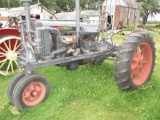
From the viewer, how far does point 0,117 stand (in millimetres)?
3344

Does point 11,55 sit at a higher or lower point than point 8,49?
lower

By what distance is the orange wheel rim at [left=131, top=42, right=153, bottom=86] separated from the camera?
3988mm

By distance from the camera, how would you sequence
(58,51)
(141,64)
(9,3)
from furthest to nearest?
(9,3)
(141,64)
(58,51)

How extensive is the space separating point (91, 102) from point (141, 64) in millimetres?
1278

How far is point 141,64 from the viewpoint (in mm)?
4145

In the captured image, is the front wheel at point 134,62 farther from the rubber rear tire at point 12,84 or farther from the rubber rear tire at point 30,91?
the rubber rear tire at point 12,84

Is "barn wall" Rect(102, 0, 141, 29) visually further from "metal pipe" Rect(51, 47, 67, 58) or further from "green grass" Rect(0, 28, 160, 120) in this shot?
"metal pipe" Rect(51, 47, 67, 58)

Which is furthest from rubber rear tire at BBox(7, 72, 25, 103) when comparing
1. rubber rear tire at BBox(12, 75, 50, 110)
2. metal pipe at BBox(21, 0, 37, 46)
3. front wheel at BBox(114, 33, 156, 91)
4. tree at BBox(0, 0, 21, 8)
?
tree at BBox(0, 0, 21, 8)

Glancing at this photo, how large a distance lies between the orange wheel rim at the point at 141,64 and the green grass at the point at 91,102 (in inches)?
7.3

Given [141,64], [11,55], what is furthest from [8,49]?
[141,64]

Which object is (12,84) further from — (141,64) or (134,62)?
(141,64)

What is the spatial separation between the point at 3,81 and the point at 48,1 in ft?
112

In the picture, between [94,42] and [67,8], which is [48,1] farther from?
[94,42]

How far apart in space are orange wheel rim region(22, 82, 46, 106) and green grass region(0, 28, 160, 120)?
106mm
